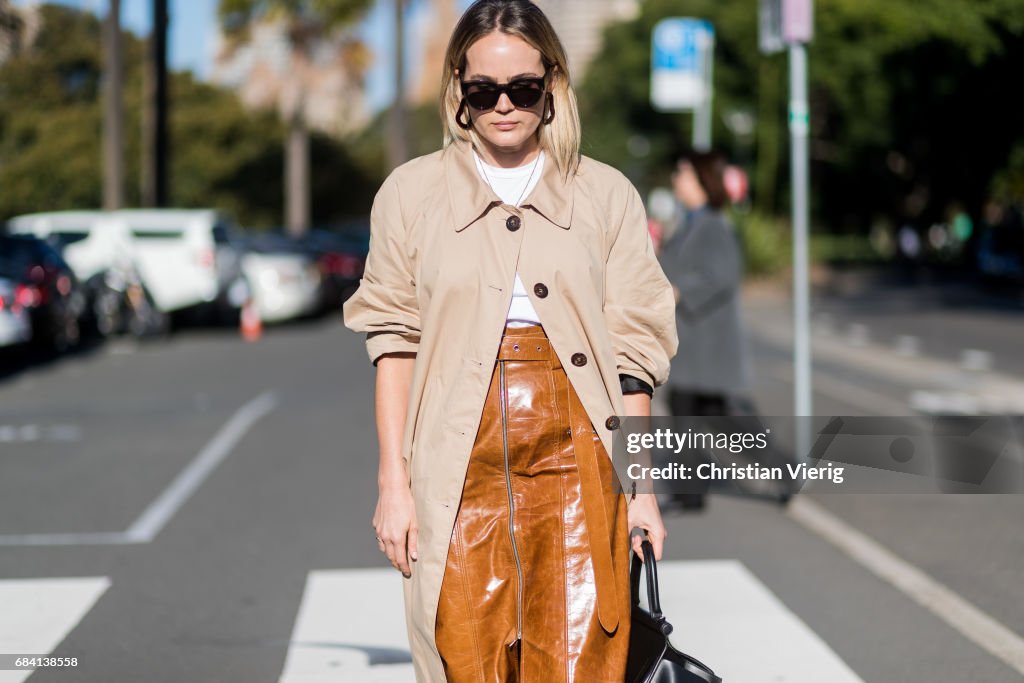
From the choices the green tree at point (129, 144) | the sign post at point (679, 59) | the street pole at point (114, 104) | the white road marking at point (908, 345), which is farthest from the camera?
the green tree at point (129, 144)

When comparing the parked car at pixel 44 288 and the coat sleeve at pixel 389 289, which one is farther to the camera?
the parked car at pixel 44 288

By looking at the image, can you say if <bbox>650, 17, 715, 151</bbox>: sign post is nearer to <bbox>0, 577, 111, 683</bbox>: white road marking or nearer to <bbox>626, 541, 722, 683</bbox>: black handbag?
<bbox>0, 577, 111, 683</bbox>: white road marking

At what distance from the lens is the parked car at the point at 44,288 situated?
1686cm

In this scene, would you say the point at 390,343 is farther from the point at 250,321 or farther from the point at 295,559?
the point at 250,321

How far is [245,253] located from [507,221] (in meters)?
20.5

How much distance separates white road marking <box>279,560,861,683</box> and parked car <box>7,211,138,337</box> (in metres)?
14.7

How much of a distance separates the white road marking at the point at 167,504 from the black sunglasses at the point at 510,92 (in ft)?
15.4

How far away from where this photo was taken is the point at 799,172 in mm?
8234

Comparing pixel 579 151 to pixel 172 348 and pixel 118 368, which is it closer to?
pixel 118 368

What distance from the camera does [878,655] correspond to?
5.04 m

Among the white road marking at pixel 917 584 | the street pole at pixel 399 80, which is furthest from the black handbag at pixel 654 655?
the street pole at pixel 399 80

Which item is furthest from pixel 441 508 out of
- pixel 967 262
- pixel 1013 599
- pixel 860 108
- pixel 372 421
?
pixel 860 108

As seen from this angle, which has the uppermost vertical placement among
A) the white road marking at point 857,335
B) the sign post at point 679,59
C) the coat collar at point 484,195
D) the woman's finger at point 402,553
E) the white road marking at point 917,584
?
the sign post at point 679,59

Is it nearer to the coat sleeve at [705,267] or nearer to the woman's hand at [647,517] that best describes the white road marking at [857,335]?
the coat sleeve at [705,267]
